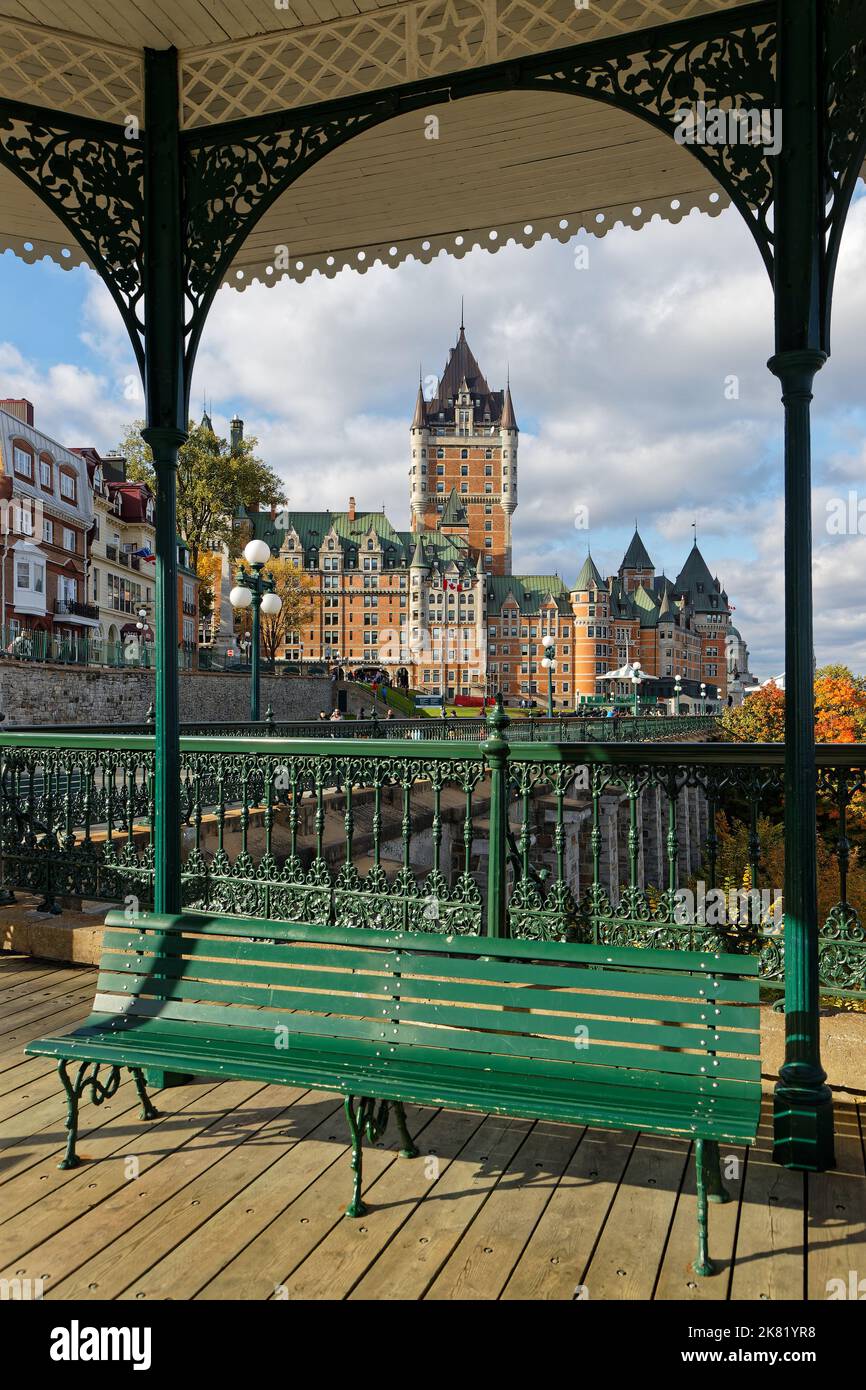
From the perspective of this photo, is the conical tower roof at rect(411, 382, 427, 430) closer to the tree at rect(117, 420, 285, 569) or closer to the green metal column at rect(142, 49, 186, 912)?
the tree at rect(117, 420, 285, 569)

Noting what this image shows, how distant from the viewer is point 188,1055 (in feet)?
11.0

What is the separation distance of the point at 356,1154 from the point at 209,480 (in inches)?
1796

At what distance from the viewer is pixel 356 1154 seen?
302 cm

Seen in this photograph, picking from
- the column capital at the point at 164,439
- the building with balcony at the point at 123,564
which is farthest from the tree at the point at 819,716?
the building with balcony at the point at 123,564

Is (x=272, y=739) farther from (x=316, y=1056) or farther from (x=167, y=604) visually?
(x=316, y=1056)

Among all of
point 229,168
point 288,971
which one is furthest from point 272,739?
point 229,168

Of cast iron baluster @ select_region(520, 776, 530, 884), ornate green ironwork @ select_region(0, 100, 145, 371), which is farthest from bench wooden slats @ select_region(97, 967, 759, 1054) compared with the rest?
ornate green ironwork @ select_region(0, 100, 145, 371)

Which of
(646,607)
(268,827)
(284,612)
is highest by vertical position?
(646,607)

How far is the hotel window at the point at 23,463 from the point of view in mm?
39438

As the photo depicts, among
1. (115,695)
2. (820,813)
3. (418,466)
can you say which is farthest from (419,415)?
(820,813)

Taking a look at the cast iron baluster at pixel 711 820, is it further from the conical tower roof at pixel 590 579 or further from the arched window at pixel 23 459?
the conical tower roof at pixel 590 579

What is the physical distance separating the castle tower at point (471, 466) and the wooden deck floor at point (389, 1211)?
126411 mm

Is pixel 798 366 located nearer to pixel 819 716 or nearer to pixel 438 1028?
pixel 438 1028

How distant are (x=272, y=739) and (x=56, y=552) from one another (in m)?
41.0
